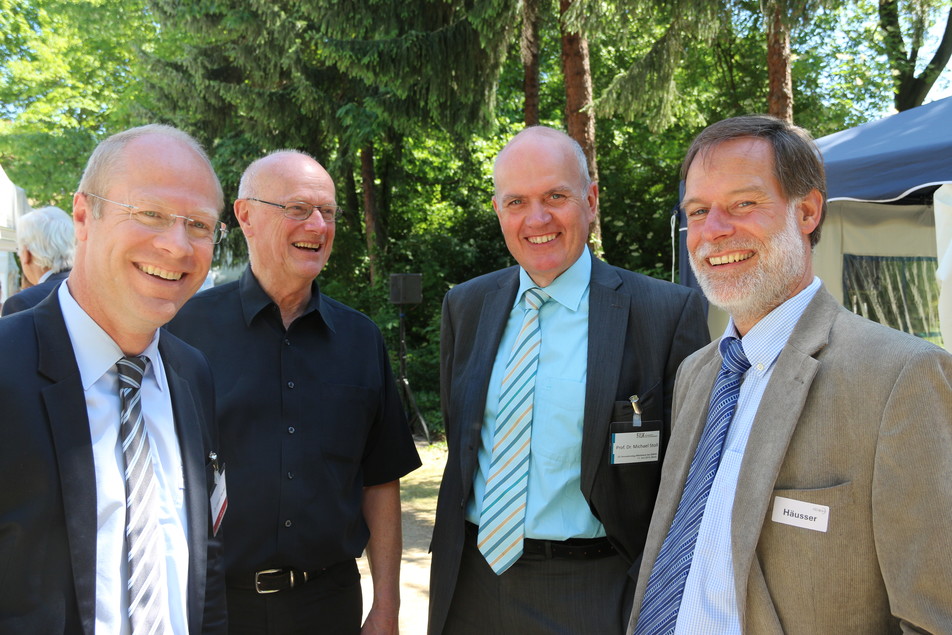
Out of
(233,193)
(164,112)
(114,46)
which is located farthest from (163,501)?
(114,46)

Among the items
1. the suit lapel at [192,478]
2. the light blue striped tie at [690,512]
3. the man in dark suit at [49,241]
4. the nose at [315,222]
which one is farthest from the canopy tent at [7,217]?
the light blue striped tie at [690,512]

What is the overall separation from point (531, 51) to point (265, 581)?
9498mm

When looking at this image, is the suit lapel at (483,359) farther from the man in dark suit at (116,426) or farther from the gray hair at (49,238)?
the gray hair at (49,238)

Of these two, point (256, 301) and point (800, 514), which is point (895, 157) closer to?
point (800, 514)

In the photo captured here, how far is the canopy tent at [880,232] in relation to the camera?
5051mm

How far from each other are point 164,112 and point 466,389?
13147mm

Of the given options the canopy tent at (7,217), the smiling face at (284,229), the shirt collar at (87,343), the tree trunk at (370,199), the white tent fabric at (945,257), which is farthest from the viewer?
the tree trunk at (370,199)

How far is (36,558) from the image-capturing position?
1323mm

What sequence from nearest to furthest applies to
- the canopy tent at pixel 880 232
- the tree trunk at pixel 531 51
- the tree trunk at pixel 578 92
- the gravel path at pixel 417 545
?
the gravel path at pixel 417 545 → the canopy tent at pixel 880 232 → the tree trunk at pixel 578 92 → the tree trunk at pixel 531 51

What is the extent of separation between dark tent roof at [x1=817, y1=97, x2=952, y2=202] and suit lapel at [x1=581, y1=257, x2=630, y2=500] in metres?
3.14

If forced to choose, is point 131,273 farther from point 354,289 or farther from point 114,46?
point 114,46

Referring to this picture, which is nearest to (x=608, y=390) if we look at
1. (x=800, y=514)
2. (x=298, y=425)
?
(x=800, y=514)

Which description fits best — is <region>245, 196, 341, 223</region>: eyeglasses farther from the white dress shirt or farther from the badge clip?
the badge clip

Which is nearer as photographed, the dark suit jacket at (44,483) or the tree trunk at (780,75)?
the dark suit jacket at (44,483)
